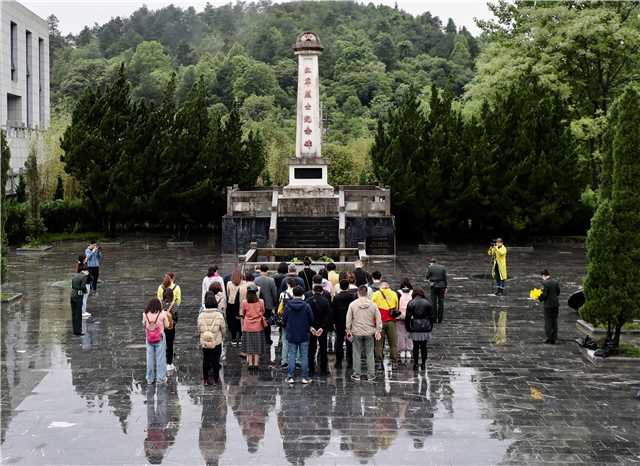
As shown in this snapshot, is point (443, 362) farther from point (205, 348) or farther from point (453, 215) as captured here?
point (453, 215)

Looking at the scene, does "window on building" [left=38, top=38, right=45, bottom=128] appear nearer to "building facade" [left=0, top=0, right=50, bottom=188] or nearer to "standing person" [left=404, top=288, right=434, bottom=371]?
"building facade" [left=0, top=0, right=50, bottom=188]

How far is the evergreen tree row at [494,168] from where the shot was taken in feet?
118

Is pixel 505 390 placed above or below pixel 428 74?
below

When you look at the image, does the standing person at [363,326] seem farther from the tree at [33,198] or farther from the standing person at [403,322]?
the tree at [33,198]

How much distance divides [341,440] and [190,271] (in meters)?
18.1

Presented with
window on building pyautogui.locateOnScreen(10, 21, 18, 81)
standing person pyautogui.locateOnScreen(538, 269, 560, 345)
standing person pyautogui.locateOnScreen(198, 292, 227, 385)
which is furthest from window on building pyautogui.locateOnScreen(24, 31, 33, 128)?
standing person pyautogui.locateOnScreen(198, 292, 227, 385)

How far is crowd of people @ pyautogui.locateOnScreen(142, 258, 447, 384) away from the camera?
43.8ft

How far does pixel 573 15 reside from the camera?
39844 mm

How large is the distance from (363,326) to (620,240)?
16.6 feet

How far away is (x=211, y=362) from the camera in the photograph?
13.4 meters

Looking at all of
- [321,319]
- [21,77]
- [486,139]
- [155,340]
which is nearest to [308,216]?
[486,139]

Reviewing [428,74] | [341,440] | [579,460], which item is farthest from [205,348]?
[428,74]

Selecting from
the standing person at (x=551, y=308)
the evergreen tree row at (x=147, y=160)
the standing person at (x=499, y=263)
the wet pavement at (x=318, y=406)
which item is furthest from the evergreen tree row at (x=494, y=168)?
the standing person at (x=551, y=308)

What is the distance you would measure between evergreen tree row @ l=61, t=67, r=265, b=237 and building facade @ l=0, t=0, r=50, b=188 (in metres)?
7.23
